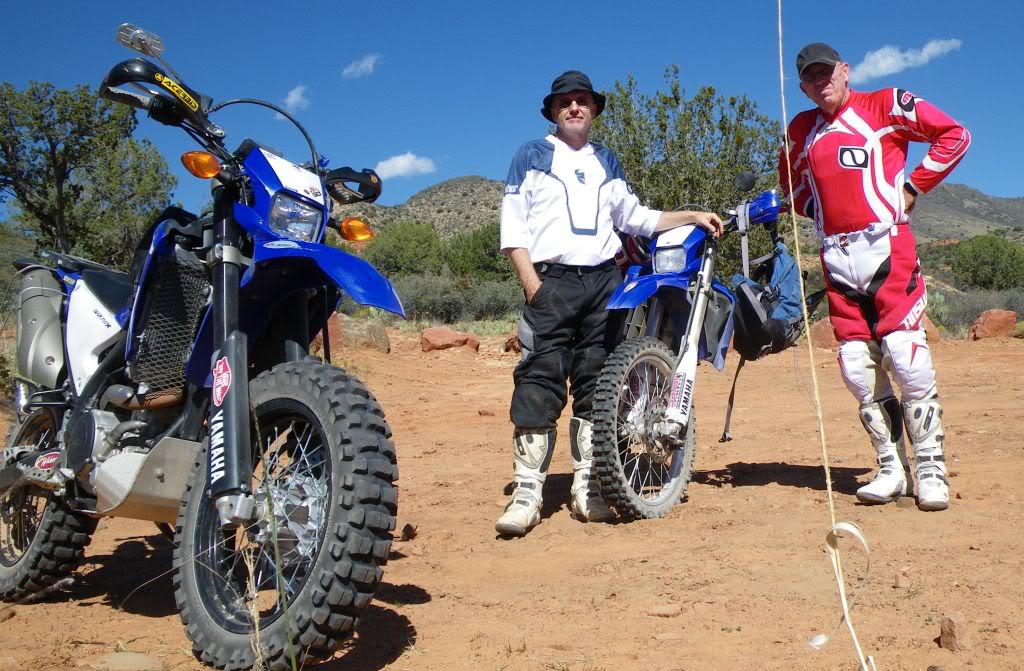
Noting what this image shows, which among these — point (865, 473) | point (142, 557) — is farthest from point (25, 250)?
point (865, 473)

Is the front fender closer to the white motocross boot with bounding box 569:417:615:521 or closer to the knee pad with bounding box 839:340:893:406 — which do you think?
the white motocross boot with bounding box 569:417:615:521

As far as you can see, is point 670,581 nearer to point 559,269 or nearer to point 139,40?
point 559,269

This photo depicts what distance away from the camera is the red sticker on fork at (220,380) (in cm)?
250

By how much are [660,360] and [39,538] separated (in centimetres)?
279

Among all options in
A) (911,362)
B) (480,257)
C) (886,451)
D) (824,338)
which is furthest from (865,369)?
(480,257)

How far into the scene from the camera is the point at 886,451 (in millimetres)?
4254

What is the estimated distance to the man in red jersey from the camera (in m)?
4.10

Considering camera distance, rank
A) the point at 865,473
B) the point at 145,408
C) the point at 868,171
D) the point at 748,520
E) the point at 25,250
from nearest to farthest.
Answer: the point at 145,408 → the point at 748,520 → the point at 868,171 → the point at 865,473 → the point at 25,250

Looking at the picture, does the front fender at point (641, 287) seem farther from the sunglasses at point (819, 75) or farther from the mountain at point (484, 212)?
the mountain at point (484, 212)

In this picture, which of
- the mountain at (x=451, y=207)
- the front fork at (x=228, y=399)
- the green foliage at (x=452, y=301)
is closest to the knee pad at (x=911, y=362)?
the front fork at (x=228, y=399)

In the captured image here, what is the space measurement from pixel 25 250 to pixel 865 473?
20385 millimetres

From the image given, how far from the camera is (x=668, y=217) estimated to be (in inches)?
178

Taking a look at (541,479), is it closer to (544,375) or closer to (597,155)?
(544,375)

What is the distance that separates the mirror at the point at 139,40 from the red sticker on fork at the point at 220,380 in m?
0.97
